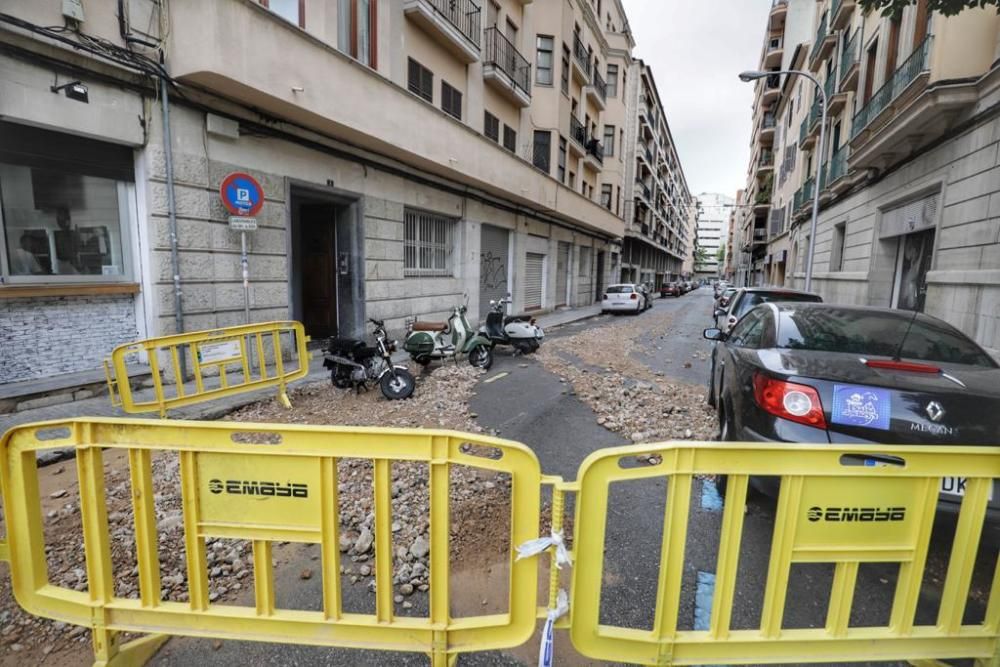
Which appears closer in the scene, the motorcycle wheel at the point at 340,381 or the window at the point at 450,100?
the motorcycle wheel at the point at 340,381

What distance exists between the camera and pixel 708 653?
1.96 metres

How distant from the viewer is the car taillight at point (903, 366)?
2914 millimetres

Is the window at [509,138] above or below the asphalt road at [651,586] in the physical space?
above

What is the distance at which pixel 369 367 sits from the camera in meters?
6.79

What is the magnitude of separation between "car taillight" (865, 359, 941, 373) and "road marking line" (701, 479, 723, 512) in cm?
145

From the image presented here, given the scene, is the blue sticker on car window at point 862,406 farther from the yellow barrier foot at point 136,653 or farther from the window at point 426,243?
the window at point 426,243

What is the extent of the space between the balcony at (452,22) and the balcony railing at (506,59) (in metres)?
0.75

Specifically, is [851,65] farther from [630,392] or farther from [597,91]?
[630,392]

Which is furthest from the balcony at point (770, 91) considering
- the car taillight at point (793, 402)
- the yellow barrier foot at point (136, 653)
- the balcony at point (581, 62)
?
the yellow barrier foot at point (136, 653)

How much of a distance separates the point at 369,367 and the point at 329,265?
414cm

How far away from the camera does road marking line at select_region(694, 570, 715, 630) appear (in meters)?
2.41

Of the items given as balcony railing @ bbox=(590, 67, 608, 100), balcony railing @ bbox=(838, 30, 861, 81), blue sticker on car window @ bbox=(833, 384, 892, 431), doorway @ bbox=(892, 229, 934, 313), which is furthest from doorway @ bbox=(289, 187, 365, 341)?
balcony railing @ bbox=(590, 67, 608, 100)

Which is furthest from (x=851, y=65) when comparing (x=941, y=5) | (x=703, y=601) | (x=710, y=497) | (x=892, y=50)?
(x=703, y=601)

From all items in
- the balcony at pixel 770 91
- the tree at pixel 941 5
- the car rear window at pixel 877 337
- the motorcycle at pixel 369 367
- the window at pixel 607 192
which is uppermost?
the balcony at pixel 770 91
